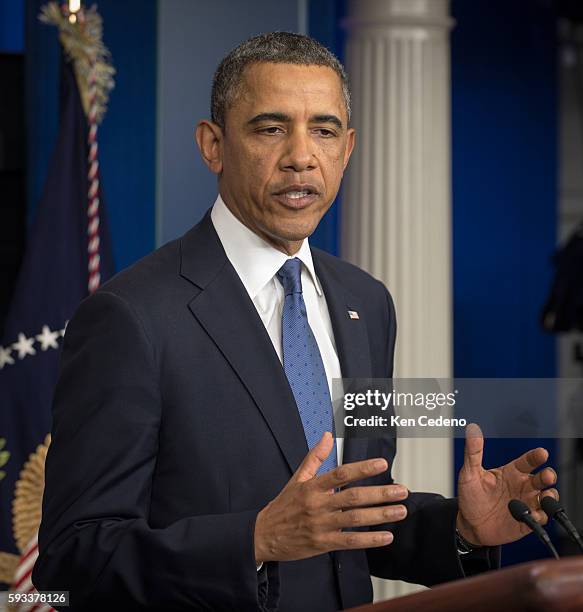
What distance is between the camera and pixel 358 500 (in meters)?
1.48

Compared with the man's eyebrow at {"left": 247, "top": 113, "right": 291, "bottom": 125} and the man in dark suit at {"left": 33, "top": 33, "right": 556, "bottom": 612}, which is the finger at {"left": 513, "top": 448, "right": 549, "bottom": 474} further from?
the man's eyebrow at {"left": 247, "top": 113, "right": 291, "bottom": 125}

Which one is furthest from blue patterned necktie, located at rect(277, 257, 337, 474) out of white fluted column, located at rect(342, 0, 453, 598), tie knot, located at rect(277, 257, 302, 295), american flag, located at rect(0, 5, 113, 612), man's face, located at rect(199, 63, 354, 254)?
white fluted column, located at rect(342, 0, 453, 598)

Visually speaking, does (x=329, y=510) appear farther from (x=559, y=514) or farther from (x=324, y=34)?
(x=324, y=34)

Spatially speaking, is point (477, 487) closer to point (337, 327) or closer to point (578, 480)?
point (337, 327)

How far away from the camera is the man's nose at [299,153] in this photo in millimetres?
1890

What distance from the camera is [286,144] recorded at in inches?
74.9

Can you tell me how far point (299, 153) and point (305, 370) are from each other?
363mm

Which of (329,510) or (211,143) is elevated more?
(211,143)

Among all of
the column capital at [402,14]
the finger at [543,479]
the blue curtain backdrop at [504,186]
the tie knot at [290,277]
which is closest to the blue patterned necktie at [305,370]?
the tie knot at [290,277]

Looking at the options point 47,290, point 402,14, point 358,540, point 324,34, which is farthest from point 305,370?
point 402,14

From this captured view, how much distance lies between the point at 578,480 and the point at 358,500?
5179mm

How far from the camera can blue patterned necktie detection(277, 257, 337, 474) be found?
73.7 inches

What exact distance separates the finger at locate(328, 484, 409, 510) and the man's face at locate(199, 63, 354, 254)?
1.94 feet

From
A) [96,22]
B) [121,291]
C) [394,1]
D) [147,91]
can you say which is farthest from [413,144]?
[121,291]
